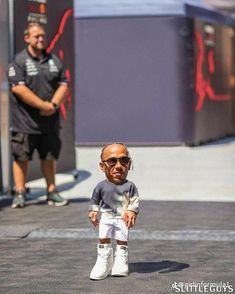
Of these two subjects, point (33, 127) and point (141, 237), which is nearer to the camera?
point (141, 237)

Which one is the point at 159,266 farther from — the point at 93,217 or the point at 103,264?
the point at 93,217

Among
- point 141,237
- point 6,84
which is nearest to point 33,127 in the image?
point 6,84

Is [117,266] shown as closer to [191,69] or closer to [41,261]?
[41,261]

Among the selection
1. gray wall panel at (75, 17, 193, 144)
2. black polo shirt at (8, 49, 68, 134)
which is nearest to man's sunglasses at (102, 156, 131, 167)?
black polo shirt at (8, 49, 68, 134)

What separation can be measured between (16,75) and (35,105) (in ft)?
1.24

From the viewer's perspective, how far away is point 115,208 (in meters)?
6.29

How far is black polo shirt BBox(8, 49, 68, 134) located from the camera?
10086 millimetres

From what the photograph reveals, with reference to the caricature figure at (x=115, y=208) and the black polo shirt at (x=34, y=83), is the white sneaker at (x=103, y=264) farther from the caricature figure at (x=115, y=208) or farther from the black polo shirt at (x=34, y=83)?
the black polo shirt at (x=34, y=83)

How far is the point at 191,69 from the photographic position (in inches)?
746

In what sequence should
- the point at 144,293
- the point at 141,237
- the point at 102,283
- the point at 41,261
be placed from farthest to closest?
the point at 141,237, the point at 41,261, the point at 102,283, the point at 144,293

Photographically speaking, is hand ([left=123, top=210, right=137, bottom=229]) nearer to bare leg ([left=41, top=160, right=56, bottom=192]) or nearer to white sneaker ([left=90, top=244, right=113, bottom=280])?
white sneaker ([left=90, top=244, right=113, bottom=280])

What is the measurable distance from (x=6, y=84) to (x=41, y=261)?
470 centimetres

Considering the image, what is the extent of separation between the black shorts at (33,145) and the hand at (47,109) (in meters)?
0.29

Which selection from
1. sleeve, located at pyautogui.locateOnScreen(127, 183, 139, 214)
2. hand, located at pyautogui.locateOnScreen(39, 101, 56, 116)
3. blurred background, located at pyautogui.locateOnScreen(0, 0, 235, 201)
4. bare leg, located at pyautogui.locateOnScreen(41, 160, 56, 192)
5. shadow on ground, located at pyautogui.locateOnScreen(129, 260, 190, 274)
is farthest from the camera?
blurred background, located at pyautogui.locateOnScreen(0, 0, 235, 201)
